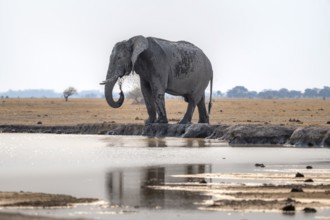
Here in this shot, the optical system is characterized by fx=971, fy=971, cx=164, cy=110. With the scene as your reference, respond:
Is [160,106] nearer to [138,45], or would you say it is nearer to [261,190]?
[138,45]

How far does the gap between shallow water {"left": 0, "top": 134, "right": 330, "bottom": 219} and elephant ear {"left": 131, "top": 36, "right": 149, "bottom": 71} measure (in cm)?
406

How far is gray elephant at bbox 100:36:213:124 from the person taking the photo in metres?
47.3

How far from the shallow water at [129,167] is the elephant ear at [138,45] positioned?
4.06 metres

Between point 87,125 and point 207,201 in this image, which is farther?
point 87,125

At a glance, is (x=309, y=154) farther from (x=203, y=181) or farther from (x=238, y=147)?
(x=203, y=181)

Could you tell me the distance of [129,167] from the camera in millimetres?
29297

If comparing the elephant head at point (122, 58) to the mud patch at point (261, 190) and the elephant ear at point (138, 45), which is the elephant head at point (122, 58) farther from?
the mud patch at point (261, 190)

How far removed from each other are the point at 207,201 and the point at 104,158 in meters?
12.7

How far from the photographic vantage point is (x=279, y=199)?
68.8 ft

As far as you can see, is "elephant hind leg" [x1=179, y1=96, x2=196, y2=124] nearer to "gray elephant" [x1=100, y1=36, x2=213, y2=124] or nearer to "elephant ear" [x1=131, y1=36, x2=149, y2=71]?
"gray elephant" [x1=100, y1=36, x2=213, y2=124]

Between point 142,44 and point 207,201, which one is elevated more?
point 142,44

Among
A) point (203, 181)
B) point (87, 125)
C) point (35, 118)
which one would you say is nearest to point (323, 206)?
point (203, 181)

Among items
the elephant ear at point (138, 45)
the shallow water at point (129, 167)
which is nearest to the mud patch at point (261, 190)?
the shallow water at point (129, 167)

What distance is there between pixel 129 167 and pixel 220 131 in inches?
691
